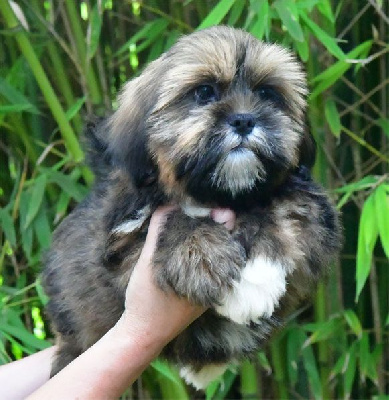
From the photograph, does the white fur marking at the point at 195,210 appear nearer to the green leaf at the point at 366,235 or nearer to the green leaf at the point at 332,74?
the green leaf at the point at 366,235

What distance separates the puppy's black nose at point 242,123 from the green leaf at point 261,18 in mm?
517

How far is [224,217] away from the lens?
1609 mm

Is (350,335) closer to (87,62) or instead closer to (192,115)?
(87,62)

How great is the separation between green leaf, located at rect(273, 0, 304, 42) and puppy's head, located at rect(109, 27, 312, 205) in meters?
0.32

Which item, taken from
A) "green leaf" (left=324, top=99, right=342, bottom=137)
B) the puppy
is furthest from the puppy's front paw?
"green leaf" (left=324, top=99, right=342, bottom=137)

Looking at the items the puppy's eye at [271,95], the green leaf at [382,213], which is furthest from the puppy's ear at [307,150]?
the green leaf at [382,213]

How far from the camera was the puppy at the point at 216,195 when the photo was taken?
1525 mm

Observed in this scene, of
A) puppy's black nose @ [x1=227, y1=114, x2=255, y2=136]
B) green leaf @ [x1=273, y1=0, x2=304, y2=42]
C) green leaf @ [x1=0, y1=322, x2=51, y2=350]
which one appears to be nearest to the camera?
puppy's black nose @ [x1=227, y1=114, x2=255, y2=136]

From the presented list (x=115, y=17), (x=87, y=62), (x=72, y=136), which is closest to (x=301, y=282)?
(x=72, y=136)

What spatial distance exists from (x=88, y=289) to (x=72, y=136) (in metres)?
0.67

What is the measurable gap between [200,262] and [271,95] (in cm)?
35

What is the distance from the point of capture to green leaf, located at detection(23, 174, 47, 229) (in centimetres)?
235

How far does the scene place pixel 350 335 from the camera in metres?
2.64

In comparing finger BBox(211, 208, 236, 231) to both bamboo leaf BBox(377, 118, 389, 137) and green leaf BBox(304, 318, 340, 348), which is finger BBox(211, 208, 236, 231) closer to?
green leaf BBox(304, 318, 340, 348)
